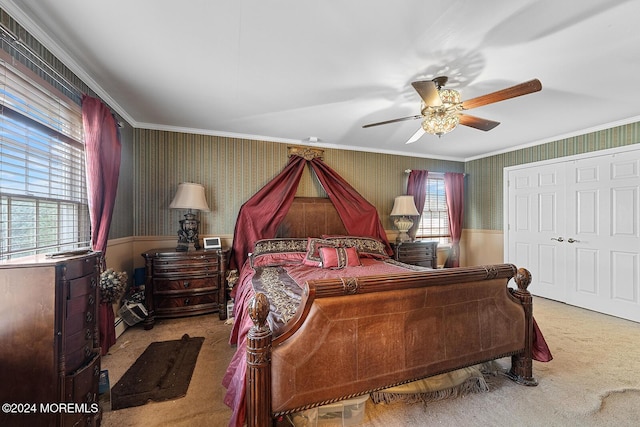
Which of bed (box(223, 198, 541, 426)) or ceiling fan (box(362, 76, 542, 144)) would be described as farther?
ceiling fan (box(362, 76, 542, 144))

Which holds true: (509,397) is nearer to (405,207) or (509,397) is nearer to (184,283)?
(405,207)

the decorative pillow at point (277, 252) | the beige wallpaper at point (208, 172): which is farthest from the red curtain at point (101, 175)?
the decorative pillow at point (277, 252)

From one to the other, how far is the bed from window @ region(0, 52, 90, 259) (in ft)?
4.79

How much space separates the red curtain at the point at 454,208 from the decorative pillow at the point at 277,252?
10.2 feet

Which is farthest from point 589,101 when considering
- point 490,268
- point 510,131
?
point 490,268

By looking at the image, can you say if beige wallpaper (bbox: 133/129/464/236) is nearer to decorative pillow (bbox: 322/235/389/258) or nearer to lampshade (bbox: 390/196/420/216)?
lampshade (bbox: 390/196/420/216)

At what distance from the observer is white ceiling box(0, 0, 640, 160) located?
1.52 meters

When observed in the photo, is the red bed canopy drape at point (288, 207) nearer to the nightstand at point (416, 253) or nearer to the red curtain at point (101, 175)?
the nightstand at point (416, 253)

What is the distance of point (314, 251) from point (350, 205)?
1193 mm

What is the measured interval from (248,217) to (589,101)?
4.09 m

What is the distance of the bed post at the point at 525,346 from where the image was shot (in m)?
1.94

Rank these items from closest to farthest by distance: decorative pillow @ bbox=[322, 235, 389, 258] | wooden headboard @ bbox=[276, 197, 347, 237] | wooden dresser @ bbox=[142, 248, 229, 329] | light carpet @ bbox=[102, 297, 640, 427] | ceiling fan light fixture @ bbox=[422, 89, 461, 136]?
1. light carpet @ bbox=[102, 297, 640, 427]
2. ceiling fan light fixture @ bbox=[422, 89, 461, 136]
3. wooden dresser @ bbox=[142, 248, 229, 329]
4. decorative pillow @ bbox=[322, 235, 389, 258]
5. wooden headboard @ bbox=[276, 197, 347, 237]

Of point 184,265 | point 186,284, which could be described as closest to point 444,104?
point 184,265

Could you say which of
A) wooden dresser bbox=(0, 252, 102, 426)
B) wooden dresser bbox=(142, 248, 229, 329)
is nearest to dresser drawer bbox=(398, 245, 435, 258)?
wooden dresser bbox=(142, 248, 229, 329)
